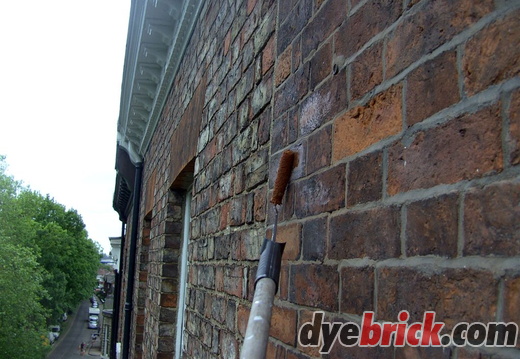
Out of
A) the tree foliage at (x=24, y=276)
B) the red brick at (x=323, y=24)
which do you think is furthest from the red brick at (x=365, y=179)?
the tree foliage at (x=24, y=276)

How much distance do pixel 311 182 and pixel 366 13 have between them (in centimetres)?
44

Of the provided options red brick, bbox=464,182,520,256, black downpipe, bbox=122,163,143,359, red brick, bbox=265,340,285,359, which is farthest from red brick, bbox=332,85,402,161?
black downpipe, bbox=122,163,143,359

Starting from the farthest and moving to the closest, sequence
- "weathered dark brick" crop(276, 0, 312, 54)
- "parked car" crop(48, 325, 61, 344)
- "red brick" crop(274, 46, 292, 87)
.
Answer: "parked car" crop(48, 325, 61, 344)
"red brick" crop(274, 46, 292, 87)
"weathered dark brick" crop(276, 0, 312, 54)

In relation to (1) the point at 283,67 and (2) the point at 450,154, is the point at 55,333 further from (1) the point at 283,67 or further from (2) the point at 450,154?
(2) the point at 450,154

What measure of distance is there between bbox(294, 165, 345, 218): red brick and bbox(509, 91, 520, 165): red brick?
0.48 meters

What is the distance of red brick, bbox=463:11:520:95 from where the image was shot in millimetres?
688

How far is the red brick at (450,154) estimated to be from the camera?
712 millimetres

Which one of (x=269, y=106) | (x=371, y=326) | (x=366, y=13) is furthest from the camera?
(x=269, y=106)

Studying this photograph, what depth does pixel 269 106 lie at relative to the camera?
5.93ft

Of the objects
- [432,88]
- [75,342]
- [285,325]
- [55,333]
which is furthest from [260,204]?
[75,342]

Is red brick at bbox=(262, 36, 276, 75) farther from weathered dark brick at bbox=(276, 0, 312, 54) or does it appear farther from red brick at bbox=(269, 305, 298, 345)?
red brick at bbox=(269, 305, 298, 345)

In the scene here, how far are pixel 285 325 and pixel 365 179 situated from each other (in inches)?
21.7

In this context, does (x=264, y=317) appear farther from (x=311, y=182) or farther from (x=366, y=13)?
(x=366, y=13)

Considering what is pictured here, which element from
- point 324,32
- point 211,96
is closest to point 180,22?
point 211,96
